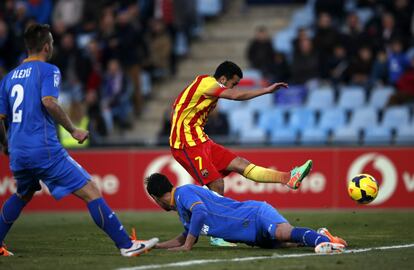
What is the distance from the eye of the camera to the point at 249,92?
37.8 feet

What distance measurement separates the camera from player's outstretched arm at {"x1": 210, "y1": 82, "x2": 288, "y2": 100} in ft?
36.9

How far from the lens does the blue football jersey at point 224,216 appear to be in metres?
10.8

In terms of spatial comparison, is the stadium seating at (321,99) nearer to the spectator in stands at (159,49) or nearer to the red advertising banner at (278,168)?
the red advertising banner at (278,168)

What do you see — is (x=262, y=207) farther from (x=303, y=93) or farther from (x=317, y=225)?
(x=303, y=93)

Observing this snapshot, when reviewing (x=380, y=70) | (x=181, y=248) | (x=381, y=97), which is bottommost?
(x=181, y=248)

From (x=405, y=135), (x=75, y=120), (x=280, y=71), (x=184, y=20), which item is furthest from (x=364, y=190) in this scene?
(x=184, y=20)

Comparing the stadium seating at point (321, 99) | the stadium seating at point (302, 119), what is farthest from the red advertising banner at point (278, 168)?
the stadium seating at point (321, 99)

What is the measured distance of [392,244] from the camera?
1163 cm

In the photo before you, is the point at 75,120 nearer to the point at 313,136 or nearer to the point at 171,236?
the point at 313,136

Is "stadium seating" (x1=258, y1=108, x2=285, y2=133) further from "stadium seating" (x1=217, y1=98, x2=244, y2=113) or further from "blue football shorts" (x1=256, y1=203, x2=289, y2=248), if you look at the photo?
"blue football shorts" (x1=256, y1=203, x2=289, y2=248)

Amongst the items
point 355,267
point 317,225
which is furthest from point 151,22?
point 355,267

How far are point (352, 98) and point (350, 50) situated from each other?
1.36 m

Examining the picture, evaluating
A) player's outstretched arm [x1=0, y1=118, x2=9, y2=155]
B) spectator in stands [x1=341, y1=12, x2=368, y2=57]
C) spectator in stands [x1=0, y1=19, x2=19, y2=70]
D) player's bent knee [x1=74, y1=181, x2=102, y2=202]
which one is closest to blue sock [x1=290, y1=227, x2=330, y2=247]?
player's bent knee [x1=74, y1=181, x2=102, y2=202]

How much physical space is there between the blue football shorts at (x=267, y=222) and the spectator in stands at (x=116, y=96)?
40.8 feet
